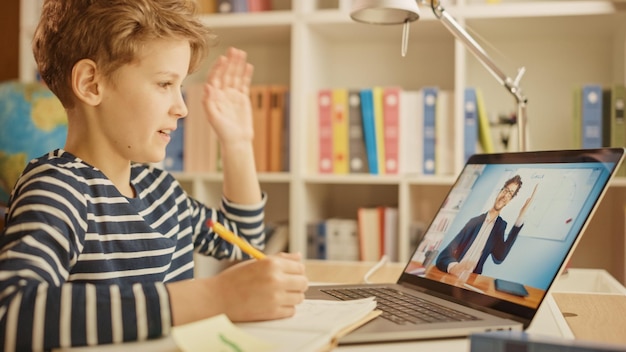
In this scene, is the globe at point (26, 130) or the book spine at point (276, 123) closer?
the globe at point (26, 130)

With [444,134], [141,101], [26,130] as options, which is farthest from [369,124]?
[141,101]

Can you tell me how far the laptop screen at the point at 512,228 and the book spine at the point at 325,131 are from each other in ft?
3.98

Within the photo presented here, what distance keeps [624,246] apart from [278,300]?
1.70m

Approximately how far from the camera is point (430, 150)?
2.24 m

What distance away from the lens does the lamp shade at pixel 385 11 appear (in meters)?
1.25

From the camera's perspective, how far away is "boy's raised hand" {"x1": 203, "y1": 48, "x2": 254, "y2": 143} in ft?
4.48

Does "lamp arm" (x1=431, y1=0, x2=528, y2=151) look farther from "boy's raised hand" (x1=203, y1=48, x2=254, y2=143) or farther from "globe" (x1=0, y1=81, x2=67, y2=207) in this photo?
"globe" (x1=0, y1=81, x2=67, y2=207)

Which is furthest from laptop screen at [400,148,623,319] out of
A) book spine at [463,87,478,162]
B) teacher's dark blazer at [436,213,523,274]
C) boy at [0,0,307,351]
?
book spine at [463,87,478,162]

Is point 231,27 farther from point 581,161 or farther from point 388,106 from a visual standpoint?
point 581,161

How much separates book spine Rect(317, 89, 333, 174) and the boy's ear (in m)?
1.36

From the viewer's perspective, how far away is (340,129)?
90.9 inches

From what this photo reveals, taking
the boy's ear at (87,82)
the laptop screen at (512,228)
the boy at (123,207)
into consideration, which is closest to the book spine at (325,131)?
the boy at (123,207)

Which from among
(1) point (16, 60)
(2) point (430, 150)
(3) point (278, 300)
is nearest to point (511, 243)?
(3) point (278, 300)

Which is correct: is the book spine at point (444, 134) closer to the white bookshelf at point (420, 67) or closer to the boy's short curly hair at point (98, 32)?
the white bookshelf at point (420, 67)
